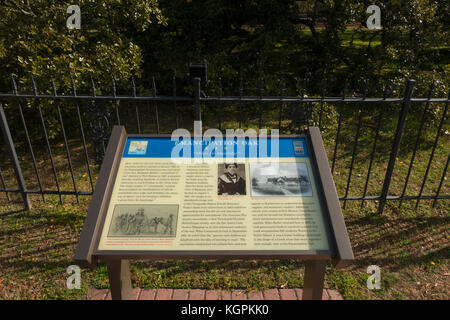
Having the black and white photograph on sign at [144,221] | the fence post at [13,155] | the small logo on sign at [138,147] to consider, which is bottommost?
the fence post at [13,155]

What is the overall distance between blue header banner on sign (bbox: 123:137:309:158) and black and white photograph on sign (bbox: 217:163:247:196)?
0.40ft

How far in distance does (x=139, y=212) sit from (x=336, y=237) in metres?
1.38

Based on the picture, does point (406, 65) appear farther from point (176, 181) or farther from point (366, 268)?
point (176, 181)

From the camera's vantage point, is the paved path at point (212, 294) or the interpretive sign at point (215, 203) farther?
the paved path at point (212, 294)

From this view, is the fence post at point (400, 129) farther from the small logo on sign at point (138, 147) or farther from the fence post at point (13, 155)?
the fence post at point (13, 155)

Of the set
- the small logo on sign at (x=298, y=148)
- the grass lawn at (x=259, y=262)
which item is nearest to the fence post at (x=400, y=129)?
the grass lawn at (x=259, y=262)

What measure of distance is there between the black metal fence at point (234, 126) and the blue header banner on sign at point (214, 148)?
51.7 inches

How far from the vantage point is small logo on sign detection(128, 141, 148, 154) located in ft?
9.83

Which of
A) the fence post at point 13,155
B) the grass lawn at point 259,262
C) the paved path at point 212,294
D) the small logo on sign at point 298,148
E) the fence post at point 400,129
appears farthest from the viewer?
the fence post at point 13,155

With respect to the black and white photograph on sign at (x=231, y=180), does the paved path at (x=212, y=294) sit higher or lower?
lower

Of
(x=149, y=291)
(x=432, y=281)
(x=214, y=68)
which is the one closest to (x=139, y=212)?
(x=149, y=291)

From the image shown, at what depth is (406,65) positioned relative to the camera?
772 cm

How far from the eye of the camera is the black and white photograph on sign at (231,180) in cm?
275

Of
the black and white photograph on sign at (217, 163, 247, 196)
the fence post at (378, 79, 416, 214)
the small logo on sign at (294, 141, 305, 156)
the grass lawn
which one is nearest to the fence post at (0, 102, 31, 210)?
the grass lawn
